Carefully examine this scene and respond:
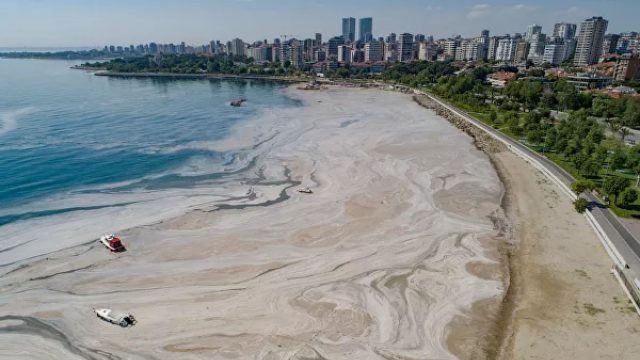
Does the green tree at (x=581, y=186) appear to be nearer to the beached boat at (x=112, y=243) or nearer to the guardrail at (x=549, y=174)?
the guardrail at (x=549, y=174)

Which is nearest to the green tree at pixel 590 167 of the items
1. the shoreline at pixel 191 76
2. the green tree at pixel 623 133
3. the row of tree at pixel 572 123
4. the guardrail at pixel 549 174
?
the row of tree at pixel 572 123

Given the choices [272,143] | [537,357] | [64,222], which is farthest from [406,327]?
[272,143]

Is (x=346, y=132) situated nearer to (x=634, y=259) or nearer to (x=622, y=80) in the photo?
(x=634, y=259)

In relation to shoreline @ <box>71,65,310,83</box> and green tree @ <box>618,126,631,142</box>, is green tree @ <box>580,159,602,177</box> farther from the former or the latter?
shoreline @ <box>71,65,310,83</box>

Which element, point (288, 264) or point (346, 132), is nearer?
point (288, 264)

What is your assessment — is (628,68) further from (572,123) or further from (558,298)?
(558,298)

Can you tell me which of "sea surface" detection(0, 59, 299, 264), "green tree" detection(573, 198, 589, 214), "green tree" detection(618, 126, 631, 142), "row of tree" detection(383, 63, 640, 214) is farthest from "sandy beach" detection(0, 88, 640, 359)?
"green tree" detection(618, 126, 631, 142)
